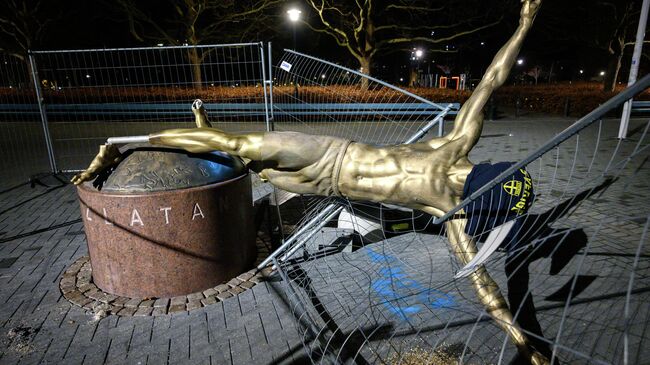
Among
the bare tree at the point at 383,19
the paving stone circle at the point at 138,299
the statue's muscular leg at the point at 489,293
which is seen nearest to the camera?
the statue's muscular leg at the point at 489,293

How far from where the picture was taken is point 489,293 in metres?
2.88

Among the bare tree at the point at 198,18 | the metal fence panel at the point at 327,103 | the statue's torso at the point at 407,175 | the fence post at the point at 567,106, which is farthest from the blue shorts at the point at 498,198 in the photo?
the fence post at the point at 567,106

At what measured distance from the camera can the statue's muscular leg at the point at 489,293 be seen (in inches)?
106

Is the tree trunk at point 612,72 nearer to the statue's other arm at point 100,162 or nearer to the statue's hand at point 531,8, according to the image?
the statue's hand at point 531,8

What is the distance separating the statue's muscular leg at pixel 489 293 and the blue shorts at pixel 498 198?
9 centimetres

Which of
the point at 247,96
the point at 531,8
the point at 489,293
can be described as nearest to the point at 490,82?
the point at 531,8

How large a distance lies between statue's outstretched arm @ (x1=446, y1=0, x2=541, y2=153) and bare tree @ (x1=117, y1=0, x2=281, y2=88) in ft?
52.6

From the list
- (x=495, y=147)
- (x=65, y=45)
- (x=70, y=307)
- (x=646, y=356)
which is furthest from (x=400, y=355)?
(x=65, y=45)

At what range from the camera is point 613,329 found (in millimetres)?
3527

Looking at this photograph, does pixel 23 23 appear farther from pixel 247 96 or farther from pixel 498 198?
pixel 498 198

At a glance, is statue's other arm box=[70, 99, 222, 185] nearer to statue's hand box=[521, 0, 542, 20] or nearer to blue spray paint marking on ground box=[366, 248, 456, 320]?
blue spray paint marking on ground box=[366, 248, 456, 320]

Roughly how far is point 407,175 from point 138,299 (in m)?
2.97

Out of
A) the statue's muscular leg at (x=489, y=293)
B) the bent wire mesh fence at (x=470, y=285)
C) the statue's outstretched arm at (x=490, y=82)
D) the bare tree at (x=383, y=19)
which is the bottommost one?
the bent wire mesh fence at (x=470, y=285)

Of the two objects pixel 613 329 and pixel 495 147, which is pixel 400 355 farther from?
pixel 495 147
